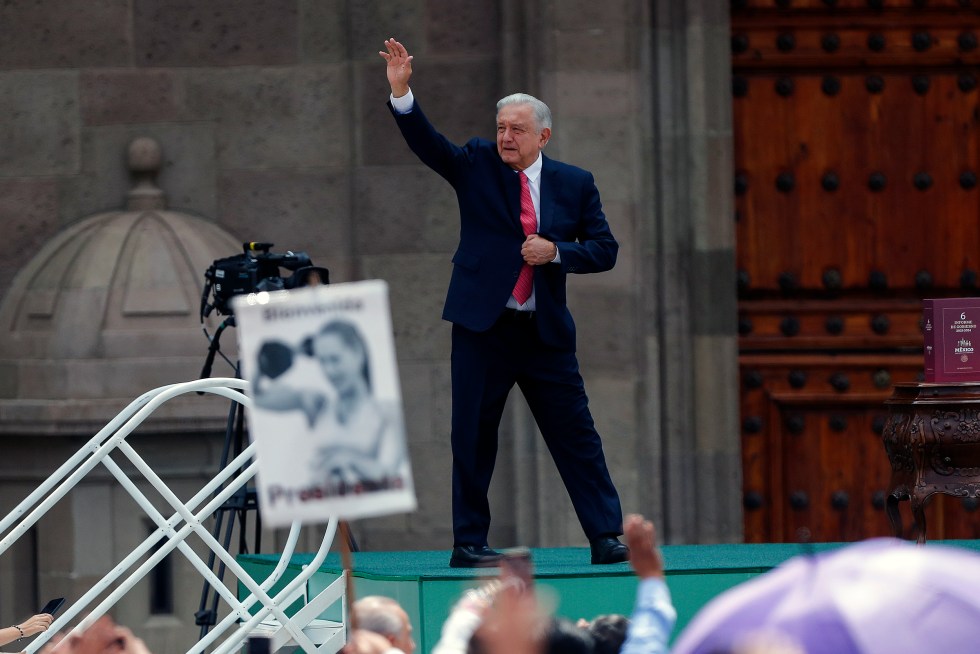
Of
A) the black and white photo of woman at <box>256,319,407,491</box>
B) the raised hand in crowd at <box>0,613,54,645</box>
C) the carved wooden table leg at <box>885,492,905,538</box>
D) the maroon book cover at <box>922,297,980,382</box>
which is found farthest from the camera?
the carved wooden table leg at <box>885,492,905,538</box>

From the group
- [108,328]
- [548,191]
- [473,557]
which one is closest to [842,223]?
[548,191]

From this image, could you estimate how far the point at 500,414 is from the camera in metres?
6.70

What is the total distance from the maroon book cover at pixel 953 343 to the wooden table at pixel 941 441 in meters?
0.07

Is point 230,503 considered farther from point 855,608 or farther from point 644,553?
point 855,608

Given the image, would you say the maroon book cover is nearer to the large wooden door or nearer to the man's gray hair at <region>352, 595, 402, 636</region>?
the large wooden door

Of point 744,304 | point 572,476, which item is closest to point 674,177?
point 744,304

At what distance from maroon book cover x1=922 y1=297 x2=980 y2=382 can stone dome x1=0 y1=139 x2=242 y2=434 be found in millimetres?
3222

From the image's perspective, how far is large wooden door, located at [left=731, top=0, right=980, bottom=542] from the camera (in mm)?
9766

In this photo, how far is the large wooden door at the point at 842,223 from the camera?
384 inches

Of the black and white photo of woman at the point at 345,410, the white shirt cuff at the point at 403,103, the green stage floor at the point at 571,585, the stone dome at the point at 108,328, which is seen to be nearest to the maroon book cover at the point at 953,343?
the green stage floor at the point at 571,585

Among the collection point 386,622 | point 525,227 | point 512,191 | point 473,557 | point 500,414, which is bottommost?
point 473,557

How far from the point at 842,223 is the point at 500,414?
378 cm

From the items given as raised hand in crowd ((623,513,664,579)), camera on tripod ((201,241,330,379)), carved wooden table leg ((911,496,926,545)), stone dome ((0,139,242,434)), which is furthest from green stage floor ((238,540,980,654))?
stone dome ((0,139,242,434))

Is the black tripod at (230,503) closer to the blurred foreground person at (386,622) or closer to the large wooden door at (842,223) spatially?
the large wooden door at (842,223)
